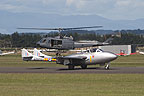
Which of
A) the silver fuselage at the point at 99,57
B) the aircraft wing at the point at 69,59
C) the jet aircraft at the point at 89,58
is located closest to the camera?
the silver fuselage at the point at 99,57

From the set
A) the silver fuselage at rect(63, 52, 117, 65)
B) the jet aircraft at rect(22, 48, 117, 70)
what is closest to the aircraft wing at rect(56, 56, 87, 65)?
the jet aircraft at rect(22, 48, 117, 70)

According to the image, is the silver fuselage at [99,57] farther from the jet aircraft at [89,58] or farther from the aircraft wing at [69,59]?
the aircraft wing at [69,59]

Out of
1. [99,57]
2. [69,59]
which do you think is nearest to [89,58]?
[99,57]

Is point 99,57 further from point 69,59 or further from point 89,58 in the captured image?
point 69,59

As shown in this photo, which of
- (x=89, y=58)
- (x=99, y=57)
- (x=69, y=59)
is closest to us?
(x=99, y=57)

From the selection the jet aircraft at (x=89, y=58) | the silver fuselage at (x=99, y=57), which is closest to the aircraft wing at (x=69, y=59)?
the jet aircraft at (x=89, y=58)

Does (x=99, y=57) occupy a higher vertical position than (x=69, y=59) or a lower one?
higher

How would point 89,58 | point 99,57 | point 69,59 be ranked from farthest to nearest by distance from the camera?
point 69,59
point 89,58
point 99,57

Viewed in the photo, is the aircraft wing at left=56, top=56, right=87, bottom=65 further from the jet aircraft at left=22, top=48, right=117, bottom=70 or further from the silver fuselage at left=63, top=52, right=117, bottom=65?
the silver fuselage at left=63, top=52, right=117, bottom=65
